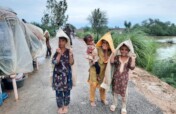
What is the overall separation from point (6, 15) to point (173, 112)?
15.0ft

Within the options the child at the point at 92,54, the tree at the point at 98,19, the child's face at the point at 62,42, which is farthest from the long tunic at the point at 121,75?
the tree at the point at 98,19

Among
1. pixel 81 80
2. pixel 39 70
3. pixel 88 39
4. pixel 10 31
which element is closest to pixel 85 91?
pixel 81 80

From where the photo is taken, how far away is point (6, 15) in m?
6.20

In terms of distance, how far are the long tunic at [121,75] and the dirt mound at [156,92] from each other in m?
1.19

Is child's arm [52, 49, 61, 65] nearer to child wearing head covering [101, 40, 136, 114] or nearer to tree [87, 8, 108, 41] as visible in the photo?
child wearing head covering [101, 40, 136, 114]

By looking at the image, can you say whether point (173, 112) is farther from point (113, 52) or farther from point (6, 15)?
point (6, 15)

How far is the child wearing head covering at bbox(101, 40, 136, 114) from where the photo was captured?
16.1ft

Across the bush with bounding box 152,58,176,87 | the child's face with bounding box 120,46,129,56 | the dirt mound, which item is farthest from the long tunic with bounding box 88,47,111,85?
the bush with bounding box 152,58,176,87

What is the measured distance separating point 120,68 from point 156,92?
2654 millimetres

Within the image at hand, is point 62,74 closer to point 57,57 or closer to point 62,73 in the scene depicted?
point 62,73

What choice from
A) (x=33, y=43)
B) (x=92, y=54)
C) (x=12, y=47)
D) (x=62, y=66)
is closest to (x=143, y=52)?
(x=33, y=43)

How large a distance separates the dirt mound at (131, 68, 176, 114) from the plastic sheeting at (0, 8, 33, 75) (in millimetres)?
3250

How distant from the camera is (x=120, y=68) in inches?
196

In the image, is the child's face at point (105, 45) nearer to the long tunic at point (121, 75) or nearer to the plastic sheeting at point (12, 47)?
the long tunic at point (121, 75)
